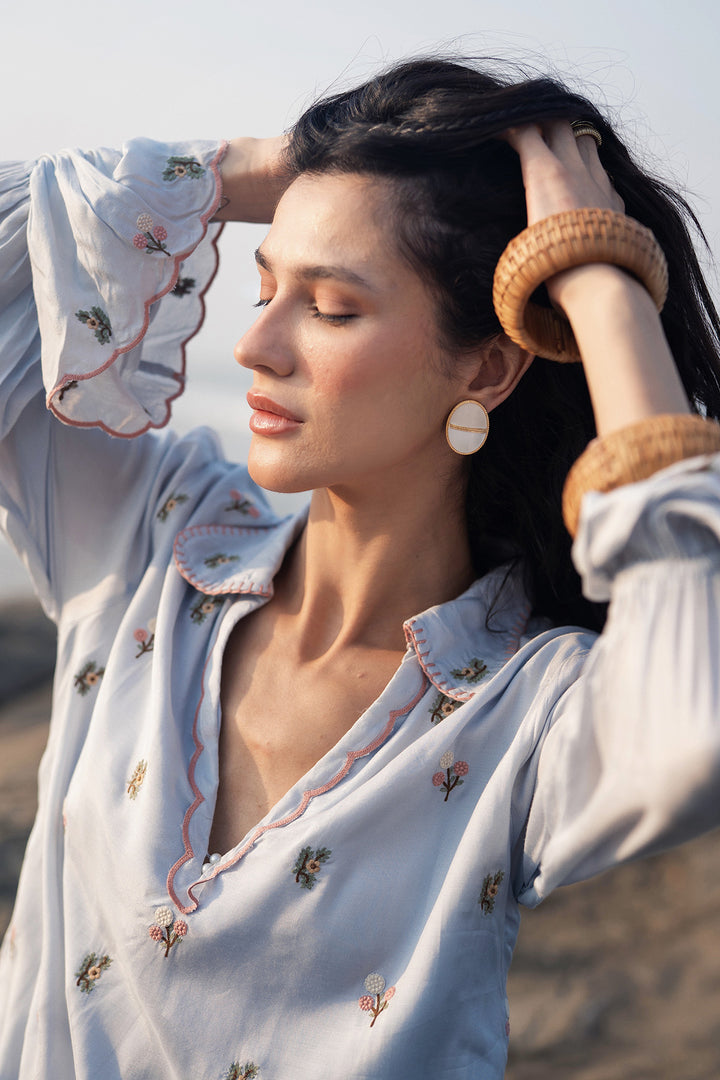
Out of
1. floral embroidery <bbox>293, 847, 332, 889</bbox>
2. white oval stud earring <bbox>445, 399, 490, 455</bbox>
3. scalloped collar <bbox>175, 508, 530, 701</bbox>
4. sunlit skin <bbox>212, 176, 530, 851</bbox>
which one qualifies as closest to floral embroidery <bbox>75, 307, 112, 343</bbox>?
sunlit skin <bbox>212, 176, 530, 851</bbox>

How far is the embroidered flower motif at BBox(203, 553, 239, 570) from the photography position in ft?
5.71

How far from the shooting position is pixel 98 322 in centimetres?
156

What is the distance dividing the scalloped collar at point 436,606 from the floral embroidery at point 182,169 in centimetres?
60

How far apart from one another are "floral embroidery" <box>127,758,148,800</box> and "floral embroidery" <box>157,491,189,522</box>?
1.57 ft

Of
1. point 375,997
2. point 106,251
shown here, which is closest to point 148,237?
point 106,251

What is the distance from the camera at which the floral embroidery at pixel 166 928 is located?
1.38 m

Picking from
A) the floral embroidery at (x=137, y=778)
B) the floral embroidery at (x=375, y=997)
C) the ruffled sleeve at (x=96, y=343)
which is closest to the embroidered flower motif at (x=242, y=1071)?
the floral embroidery at (x=375, y=997)

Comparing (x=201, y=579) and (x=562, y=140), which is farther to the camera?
(x=201, y=579)

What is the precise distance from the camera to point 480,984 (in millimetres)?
1393

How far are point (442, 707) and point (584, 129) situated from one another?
0.86m

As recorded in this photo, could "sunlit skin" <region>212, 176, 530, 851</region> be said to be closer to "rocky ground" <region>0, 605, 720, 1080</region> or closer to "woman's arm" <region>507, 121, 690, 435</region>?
"woman's arm" <region>507, 121, 690, 435</region>

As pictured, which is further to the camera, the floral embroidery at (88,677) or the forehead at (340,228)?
the floral embroidery at (88,677)

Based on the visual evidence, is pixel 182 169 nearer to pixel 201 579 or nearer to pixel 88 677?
pixel 201 579

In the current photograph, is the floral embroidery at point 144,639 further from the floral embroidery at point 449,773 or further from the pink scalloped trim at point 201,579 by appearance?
the floral embroidery at point 449,773
